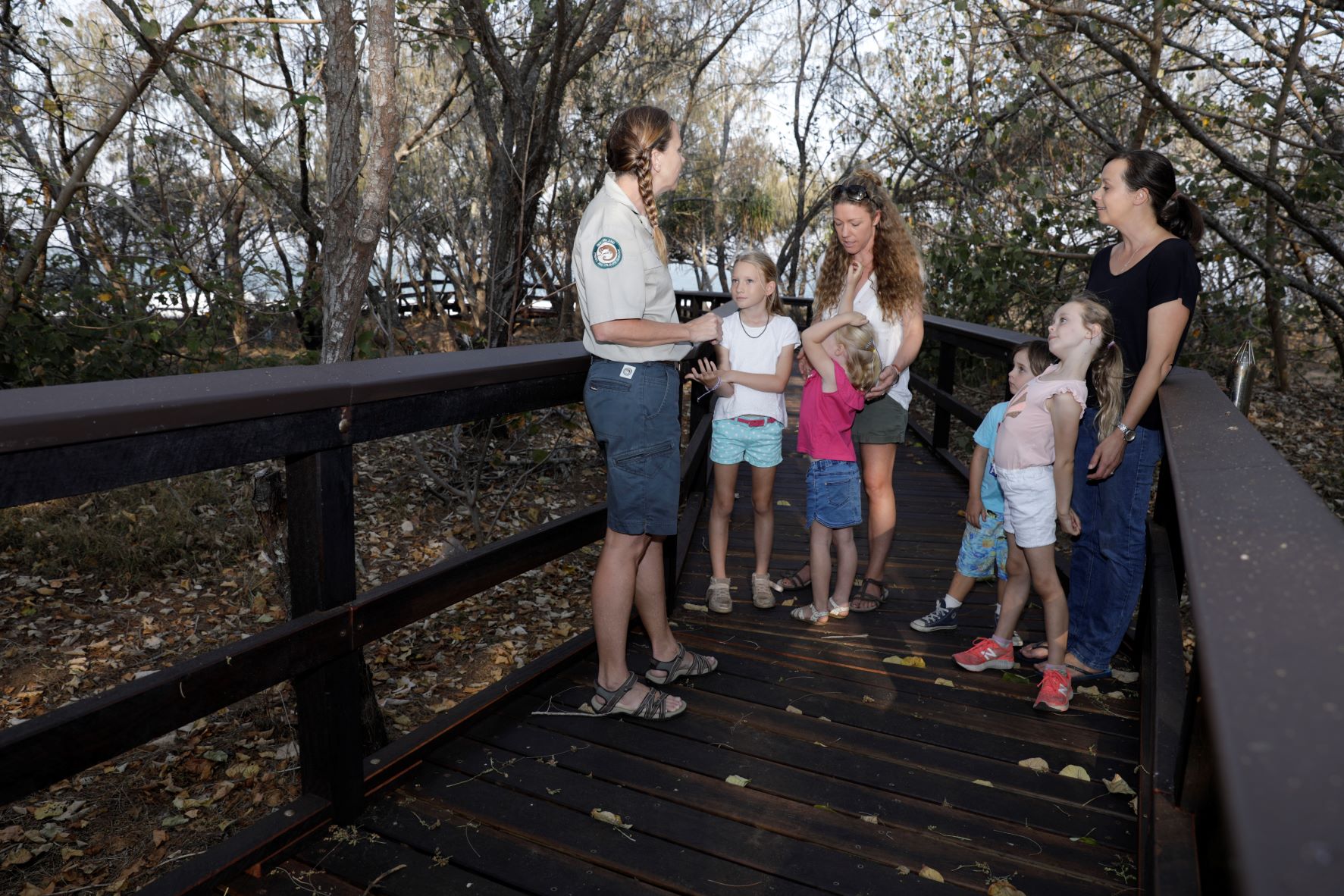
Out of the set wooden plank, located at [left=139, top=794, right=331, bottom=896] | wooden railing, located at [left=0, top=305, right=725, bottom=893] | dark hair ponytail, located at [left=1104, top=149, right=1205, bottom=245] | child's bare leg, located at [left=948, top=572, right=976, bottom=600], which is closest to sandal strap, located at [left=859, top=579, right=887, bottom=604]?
child's bare leg, located at [left=948, top=572, right=976, bottom=600]

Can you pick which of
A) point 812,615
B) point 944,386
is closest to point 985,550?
point 812,615

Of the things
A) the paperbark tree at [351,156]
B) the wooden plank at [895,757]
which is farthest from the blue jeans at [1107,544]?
the paperbark tree at [351,156]

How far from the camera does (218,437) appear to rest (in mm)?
1867

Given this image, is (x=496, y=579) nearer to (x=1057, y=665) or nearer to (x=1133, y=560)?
(x=1057, y=665)

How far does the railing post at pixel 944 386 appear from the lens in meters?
6.98

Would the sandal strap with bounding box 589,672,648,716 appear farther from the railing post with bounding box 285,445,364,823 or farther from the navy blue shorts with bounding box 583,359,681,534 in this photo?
the railing post with bounding box 285,445,364,823

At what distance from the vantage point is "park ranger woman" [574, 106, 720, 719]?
272 centimetres

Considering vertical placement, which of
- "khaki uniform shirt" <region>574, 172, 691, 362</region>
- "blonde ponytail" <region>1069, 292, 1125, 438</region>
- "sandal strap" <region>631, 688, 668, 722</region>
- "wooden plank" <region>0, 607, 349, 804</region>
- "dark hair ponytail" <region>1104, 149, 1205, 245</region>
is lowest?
"sandal strap" <region>631, 688, 668, 722</region>

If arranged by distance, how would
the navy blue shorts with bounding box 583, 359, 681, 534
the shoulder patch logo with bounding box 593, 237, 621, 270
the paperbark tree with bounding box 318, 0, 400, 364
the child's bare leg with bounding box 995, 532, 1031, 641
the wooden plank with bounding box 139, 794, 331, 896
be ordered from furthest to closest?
1. the paperbark tree with bounding box 318, 0, 400, 364
2. the child's bare leg with bounding box 995, 532, 1031, 641
3. the navy blue shorts with bounding box 583, 359, 681, 534
4. the shoulder patch logo with bounding box 593, 237, 621, 270
5. the wooden plank with bounding box 139, 794, 331, 896

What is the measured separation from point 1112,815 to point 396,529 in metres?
6.11

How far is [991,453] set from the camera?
3490 millimetres

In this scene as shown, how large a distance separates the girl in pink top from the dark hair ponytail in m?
0.38

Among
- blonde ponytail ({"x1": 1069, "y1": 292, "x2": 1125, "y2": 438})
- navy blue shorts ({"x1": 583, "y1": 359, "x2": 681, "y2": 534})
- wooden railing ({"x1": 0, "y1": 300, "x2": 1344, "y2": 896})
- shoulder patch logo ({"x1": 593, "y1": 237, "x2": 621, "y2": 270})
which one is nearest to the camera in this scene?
wooden railing ({"x1": 0, "y1": 300, "x2": 1344, "y2": 896})

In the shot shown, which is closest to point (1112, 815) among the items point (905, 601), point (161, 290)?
point (905, 601)
